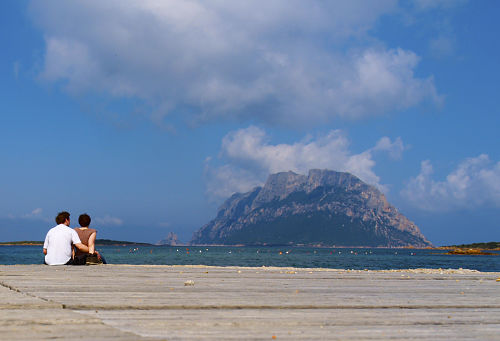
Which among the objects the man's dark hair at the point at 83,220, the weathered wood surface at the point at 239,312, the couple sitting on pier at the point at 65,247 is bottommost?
the weathered wood surface at the point at 239,312

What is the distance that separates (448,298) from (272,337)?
11.1ft

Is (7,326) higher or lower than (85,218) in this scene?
lower

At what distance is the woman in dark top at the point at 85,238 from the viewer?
13.3 meters

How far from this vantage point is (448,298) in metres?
6.23

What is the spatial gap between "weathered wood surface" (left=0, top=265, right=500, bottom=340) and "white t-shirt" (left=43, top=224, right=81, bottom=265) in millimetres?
5944

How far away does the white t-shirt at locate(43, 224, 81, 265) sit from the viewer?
13006mm

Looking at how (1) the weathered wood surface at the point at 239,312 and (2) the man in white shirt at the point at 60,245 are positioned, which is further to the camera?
(2) the man in white shirt at the point at 60,245

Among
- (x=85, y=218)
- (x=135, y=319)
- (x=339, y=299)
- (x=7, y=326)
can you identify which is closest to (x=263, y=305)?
(x=339, y=299)

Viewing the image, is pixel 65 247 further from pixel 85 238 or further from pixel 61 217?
pixel 85 238

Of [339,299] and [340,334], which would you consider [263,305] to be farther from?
[340,334]

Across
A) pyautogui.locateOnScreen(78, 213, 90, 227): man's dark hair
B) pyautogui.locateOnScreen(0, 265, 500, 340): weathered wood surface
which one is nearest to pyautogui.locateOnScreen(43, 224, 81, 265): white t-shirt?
pyautogui.locateOnScreen(78, 213, 90, 227): man's dark hair

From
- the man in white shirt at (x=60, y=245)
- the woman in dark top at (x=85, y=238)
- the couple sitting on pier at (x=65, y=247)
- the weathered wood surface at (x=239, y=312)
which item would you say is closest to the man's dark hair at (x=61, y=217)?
the couple sitting on pier at (x=65, y=247)

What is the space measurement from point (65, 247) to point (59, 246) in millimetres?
140

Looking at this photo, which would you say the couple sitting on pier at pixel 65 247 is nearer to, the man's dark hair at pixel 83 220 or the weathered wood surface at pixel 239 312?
the man's dark hair at pixel 83 220
